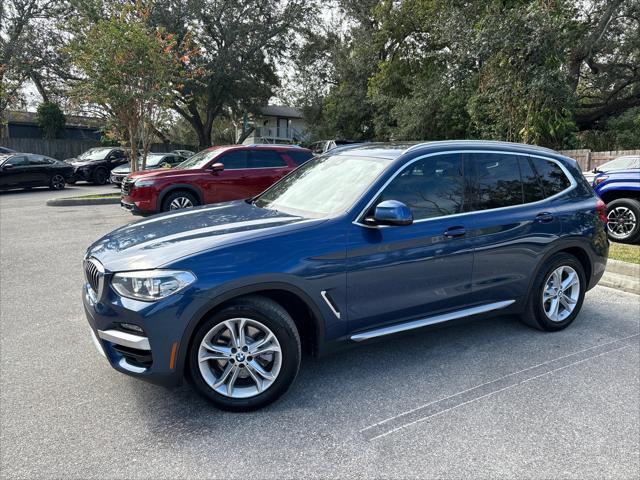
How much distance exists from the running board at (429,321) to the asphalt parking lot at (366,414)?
1.18ft

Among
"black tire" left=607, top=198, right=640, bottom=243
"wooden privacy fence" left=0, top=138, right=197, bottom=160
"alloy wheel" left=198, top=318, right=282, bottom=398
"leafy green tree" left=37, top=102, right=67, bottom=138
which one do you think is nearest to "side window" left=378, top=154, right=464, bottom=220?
"alloy wheel" left=198, top=318, right=282, bottom=398

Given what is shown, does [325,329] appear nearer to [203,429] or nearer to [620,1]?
[203,429]

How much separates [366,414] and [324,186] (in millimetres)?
1820

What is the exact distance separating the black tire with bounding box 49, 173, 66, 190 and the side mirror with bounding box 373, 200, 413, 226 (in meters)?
18.3

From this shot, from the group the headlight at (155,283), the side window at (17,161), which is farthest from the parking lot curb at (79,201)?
the headlight at (155,283)

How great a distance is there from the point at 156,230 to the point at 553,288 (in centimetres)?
357

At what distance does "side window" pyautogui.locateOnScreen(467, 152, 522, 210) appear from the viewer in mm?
3979

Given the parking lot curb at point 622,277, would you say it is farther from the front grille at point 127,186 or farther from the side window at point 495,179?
the front grille at point 127,186

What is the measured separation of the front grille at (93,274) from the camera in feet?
10.1

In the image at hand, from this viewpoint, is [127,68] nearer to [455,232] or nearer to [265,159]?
[265,159]

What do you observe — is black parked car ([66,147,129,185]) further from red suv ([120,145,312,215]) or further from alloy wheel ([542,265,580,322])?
alloy wheel ([542,265,580,322])

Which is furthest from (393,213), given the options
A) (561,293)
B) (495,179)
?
(561,293)

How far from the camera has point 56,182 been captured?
18141 millimetres

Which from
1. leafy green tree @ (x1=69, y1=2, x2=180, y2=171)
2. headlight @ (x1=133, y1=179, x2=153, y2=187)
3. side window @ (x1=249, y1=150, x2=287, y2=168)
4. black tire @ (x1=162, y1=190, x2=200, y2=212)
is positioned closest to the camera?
headlight @ (x1=133, y1=179, x2=153, y2=187)
